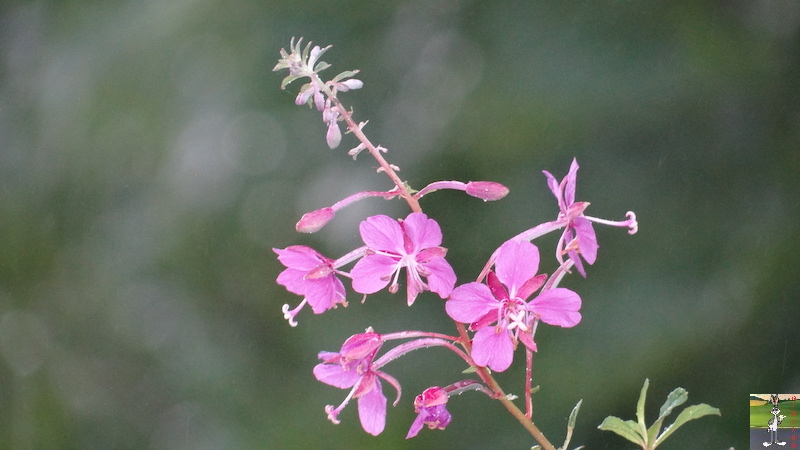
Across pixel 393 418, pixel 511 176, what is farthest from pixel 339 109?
pixel 393 418

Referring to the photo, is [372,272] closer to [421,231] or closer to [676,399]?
[421,231]

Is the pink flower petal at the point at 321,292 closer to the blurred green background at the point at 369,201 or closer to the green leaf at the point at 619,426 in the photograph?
the green leaf at the point at 619,426

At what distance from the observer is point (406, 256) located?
0.62 m

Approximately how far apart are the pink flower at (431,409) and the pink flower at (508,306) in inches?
2.4

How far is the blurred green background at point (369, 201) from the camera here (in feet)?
5.04

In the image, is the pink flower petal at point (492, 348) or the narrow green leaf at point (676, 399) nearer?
the pink flower petal at point (492, 348)

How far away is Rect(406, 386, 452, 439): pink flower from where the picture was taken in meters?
0.63

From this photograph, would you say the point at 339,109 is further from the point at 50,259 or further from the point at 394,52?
the point at 50,259

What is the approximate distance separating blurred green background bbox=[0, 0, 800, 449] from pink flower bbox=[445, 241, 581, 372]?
929mm

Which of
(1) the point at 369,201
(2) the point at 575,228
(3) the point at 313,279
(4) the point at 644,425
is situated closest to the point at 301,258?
(3) the point at 313,279

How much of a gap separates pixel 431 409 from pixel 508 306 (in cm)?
13

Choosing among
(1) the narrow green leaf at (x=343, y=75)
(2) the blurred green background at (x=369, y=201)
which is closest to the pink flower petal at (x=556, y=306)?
(1) the narrow green leaf at (x=343, y=75)

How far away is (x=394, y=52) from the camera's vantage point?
168 centimetres

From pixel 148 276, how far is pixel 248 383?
13.1 inches
